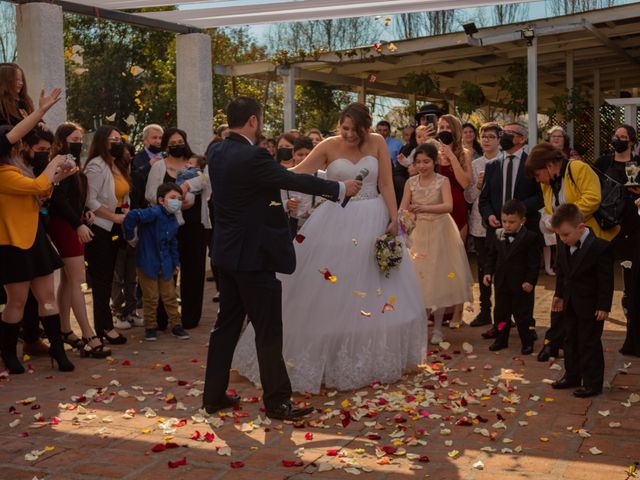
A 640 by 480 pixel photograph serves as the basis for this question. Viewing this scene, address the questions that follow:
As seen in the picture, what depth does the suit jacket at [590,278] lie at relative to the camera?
5.75m

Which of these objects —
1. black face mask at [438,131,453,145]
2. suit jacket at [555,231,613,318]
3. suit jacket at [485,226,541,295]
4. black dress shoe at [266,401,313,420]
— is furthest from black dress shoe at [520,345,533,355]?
black dress shoe at [266,401,313,420]

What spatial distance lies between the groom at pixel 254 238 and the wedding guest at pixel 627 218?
285 cm

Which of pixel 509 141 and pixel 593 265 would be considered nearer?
pixel 593 265

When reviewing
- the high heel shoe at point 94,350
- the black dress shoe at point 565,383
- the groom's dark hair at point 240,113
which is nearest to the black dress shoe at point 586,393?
the black dress shoe at point 565,383

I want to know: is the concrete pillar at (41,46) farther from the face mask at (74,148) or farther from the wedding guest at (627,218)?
the wedding guest at (627,218)

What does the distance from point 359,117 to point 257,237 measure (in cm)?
151

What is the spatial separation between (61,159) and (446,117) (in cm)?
387

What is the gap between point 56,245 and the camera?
23.4 ft

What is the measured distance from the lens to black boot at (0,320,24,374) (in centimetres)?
670

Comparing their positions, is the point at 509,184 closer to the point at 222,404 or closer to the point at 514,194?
the point at 514,194

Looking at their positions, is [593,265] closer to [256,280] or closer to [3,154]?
[256,280]

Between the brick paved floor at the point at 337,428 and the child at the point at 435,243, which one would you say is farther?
the child at the point at 435,243

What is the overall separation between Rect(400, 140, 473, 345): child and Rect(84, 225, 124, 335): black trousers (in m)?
2.69

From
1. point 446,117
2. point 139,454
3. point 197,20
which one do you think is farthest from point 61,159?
point 197,20
